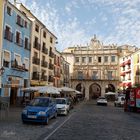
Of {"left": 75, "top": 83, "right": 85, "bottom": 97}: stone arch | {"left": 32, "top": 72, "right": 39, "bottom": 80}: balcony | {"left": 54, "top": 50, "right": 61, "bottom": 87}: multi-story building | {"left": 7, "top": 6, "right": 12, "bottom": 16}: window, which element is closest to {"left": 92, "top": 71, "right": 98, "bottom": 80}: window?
{"left": 75, "top": 83, "right": 85, "bottom": 97}: stone arch

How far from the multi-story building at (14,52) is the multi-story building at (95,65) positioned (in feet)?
149

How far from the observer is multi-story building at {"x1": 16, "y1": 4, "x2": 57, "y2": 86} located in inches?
1760

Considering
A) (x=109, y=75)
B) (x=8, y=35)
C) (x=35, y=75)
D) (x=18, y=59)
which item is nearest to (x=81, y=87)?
(x=109, y=75)

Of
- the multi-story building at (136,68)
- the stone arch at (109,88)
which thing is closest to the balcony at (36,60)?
the multi-story building at (136,68)

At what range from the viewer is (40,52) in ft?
160

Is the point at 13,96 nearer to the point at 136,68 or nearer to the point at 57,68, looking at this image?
the point at 57,68

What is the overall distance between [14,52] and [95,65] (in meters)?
53.4

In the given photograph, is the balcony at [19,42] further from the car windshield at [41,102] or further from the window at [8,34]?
the car windshield at [41,102]

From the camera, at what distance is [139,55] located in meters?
67.4

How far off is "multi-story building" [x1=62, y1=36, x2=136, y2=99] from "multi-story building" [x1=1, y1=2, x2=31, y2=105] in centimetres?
4548

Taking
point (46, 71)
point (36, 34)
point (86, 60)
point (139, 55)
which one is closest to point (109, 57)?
point (86, 60)

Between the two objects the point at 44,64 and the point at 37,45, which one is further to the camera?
the point at 44,64

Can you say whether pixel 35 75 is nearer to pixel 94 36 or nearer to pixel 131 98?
pixel 131 98

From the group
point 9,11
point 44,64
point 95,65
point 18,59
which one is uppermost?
point 9,11
